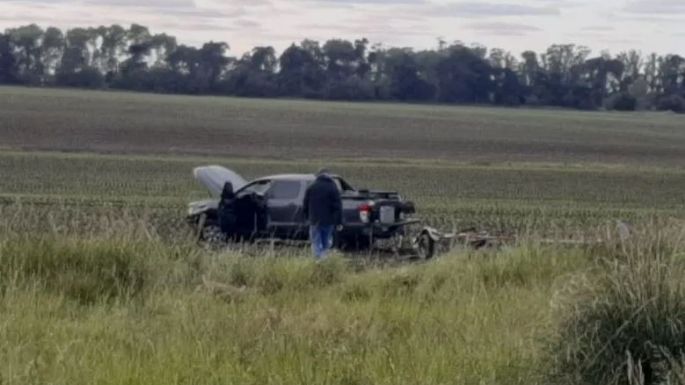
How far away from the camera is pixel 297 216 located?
24.6 m

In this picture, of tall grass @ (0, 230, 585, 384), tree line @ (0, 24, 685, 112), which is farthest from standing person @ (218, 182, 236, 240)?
tree line @ (0, 24, 685, 112)

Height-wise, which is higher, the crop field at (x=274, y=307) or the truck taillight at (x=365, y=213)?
the crop field at (x=274, y=307)

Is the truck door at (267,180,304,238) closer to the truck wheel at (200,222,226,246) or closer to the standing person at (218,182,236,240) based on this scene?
the standing person at (218,182,236,240)

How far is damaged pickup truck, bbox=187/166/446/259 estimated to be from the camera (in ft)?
79.5

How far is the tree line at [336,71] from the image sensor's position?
400 feet

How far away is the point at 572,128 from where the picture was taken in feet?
297

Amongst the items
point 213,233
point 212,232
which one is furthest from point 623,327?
point 212,232

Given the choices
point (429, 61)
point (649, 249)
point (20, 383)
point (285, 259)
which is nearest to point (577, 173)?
point (285, 259)

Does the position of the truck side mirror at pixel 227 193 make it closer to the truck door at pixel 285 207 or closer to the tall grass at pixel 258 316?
the truck door at pixel 285 207

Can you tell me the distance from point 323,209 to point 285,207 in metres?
3.68

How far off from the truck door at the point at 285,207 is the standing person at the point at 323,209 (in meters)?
3.02

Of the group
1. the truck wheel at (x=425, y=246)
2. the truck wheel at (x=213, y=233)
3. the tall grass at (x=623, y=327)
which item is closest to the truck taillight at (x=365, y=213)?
the truck wheel at (x=425, y=246)

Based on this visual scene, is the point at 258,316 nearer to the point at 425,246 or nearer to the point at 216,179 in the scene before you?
the point at 425,246

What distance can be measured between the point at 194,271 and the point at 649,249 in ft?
15.4
